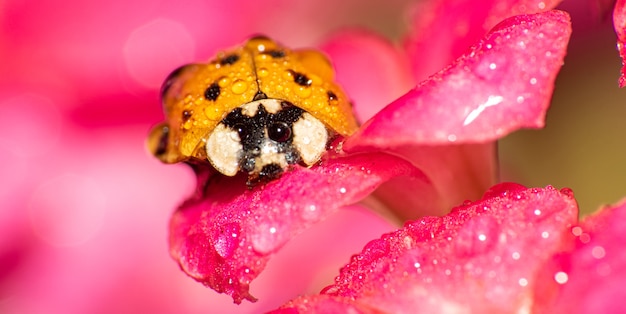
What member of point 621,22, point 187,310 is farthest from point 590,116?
point 621,22

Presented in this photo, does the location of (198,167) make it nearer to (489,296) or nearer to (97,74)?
(489,296)

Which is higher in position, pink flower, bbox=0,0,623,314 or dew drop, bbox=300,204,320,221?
dew drop, bbox=300,204,320,221

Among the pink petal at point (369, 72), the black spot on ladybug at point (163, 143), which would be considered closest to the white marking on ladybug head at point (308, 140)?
the black spot on ladybug at point (163, 143)

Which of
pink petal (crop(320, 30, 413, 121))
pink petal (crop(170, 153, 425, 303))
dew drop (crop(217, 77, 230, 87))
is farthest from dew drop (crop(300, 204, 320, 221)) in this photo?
pink petal (crop(320, 30, 413, 121))

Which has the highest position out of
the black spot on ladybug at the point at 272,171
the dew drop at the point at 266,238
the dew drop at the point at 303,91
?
the dew drop at the point at 303,91

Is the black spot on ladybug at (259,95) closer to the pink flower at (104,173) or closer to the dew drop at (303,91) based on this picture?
the dew drop at (303,91)

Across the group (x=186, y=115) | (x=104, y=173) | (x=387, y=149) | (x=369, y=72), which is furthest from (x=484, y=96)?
(x=104, y=173)

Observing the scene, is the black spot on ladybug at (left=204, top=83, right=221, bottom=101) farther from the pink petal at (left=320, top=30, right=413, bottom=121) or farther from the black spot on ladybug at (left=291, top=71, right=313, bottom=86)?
the pink petal at (left=320, top=30, right=413, bottom=121)
